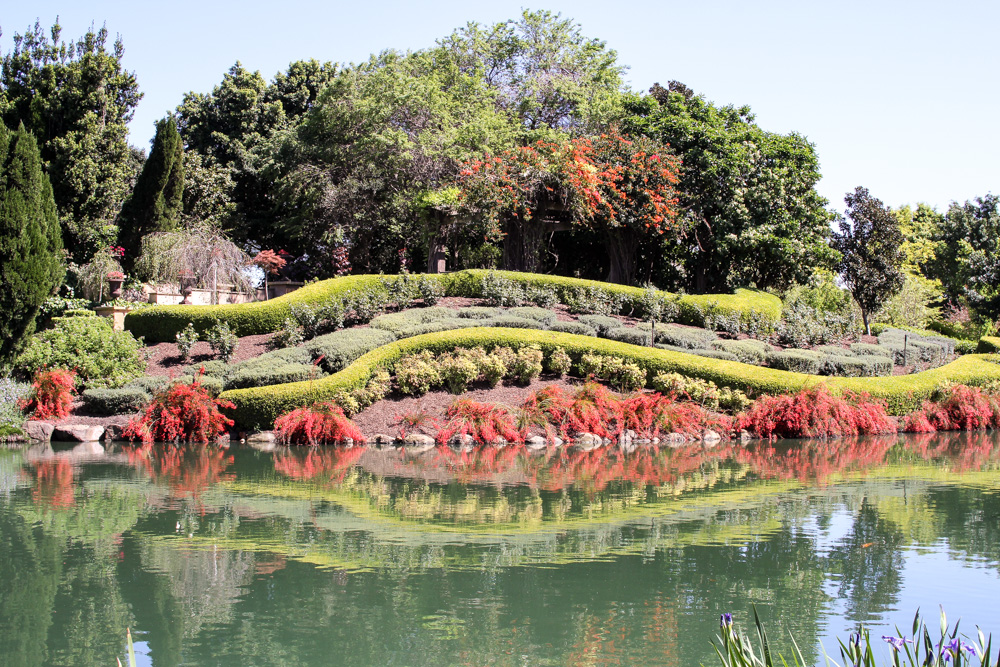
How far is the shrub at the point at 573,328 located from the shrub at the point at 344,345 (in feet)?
12.4

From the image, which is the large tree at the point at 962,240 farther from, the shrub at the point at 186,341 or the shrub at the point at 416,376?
the shrub at the point at 186,341

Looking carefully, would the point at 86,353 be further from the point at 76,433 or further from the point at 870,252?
the point at 870,252

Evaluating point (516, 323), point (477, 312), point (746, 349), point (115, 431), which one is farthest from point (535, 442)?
point (115, 431)

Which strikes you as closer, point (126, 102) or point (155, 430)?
point (155, 430)

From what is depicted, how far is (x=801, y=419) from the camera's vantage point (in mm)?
16750

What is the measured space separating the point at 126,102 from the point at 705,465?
21.7 meters

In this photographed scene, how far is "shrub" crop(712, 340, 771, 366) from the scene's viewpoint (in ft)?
64.7

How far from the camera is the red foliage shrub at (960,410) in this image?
717 inches

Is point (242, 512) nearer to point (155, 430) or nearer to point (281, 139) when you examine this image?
point (155, 430)

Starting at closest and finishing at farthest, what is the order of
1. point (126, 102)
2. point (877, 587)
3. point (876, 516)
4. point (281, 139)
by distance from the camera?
point (877, 587), point (876, 516), point (126, 102), point (281, 139)

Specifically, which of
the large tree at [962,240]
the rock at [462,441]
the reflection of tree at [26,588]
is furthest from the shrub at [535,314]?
the large tree at [962,240]

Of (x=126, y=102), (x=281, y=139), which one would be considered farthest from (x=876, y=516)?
(x=281, y=139)

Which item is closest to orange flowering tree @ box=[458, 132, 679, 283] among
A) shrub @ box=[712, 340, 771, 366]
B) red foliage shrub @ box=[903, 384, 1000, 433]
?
shrub @ box=[712, 340, 771, 366]

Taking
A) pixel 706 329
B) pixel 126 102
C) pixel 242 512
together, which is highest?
pixel 126 102
